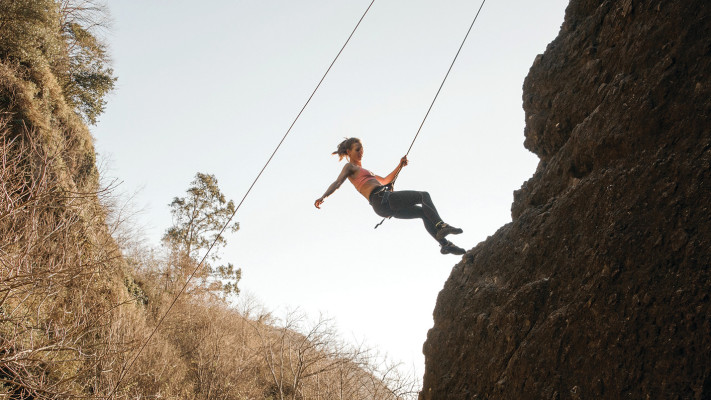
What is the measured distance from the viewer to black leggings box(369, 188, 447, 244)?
551 cm

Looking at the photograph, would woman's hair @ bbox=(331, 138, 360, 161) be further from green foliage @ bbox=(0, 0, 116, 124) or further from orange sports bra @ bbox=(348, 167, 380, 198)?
green foliage @ bbox=(0, 0, 116, 124)

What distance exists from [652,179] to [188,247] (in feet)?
90.8

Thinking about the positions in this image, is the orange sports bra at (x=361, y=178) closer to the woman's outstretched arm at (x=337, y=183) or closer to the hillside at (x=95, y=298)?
the woman's outstretched arm at (x=337, y=183)

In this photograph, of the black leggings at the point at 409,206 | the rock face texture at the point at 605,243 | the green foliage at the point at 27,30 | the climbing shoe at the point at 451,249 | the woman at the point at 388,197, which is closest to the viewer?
the rock face texture at the point at 605,243

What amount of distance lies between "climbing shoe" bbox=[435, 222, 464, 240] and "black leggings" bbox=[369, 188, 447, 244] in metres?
0.13

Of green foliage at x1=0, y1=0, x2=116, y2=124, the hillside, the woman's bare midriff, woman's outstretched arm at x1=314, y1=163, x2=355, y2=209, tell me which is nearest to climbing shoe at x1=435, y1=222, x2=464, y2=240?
the woman's bare midriff

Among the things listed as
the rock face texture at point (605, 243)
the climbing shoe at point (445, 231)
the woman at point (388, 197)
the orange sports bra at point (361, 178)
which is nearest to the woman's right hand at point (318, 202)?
the woman at point (388, 197)

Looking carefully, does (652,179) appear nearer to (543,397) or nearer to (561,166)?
(561,166)

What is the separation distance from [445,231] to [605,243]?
2.31 m

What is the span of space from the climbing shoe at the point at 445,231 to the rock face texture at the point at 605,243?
0.56m

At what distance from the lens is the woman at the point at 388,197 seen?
210 inches

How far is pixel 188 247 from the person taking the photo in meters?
28.1

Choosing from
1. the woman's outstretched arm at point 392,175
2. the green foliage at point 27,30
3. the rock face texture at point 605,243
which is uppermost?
the green foliage at point 27,30

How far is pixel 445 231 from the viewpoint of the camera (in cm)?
524
